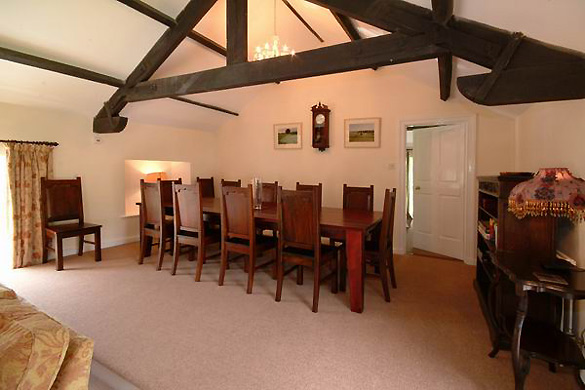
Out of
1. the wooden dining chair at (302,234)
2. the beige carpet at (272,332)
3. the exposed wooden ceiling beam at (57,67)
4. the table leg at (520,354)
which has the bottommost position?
the beige carpet at (272,332)

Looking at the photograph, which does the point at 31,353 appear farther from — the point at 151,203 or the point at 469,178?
the point at 469,178

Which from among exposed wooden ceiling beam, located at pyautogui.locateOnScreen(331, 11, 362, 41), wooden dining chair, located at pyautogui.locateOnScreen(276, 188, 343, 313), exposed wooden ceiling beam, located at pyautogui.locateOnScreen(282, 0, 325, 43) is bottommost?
wooden dining chair, located at pyautogui.locateOnScreen(276, 188, 343, 313)

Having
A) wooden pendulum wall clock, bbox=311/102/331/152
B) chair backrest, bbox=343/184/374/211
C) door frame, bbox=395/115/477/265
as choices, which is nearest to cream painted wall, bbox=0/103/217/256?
wooden pendulum wall clock, bbox=311/102/331/152

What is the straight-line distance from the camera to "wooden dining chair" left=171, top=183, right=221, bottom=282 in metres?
3.18

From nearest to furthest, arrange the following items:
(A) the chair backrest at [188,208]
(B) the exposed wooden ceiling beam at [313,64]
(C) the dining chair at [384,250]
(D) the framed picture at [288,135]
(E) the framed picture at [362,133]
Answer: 1. (B) the exposed wooden ceiling beam at [313,64]
2. (C) the dining chair at [384,250]
3. (A) the chair backrest at [188,208]
4. (E) the framed picture at [362,133]
5. (D) the framed picture at [288,135]

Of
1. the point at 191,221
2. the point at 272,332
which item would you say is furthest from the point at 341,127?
the point at 272,332

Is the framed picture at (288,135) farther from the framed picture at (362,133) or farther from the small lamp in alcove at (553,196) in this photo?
the small lamp in alcove at (553,196)

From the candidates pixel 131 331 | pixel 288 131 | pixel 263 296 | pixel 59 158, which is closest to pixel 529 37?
pixel 263 296

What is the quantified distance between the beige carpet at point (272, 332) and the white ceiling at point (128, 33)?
1.95 meters

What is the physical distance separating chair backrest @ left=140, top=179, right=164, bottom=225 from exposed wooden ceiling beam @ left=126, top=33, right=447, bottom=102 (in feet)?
3.58

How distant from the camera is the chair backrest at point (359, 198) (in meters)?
3.53

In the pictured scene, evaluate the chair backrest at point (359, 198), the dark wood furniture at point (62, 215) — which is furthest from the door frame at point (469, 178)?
the dark wood furniture at point (62, 215)

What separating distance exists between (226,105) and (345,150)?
235 centimetres

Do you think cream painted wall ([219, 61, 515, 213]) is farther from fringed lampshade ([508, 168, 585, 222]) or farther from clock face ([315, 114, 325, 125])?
fringed lampshade ([508, 168, 585, 222])
